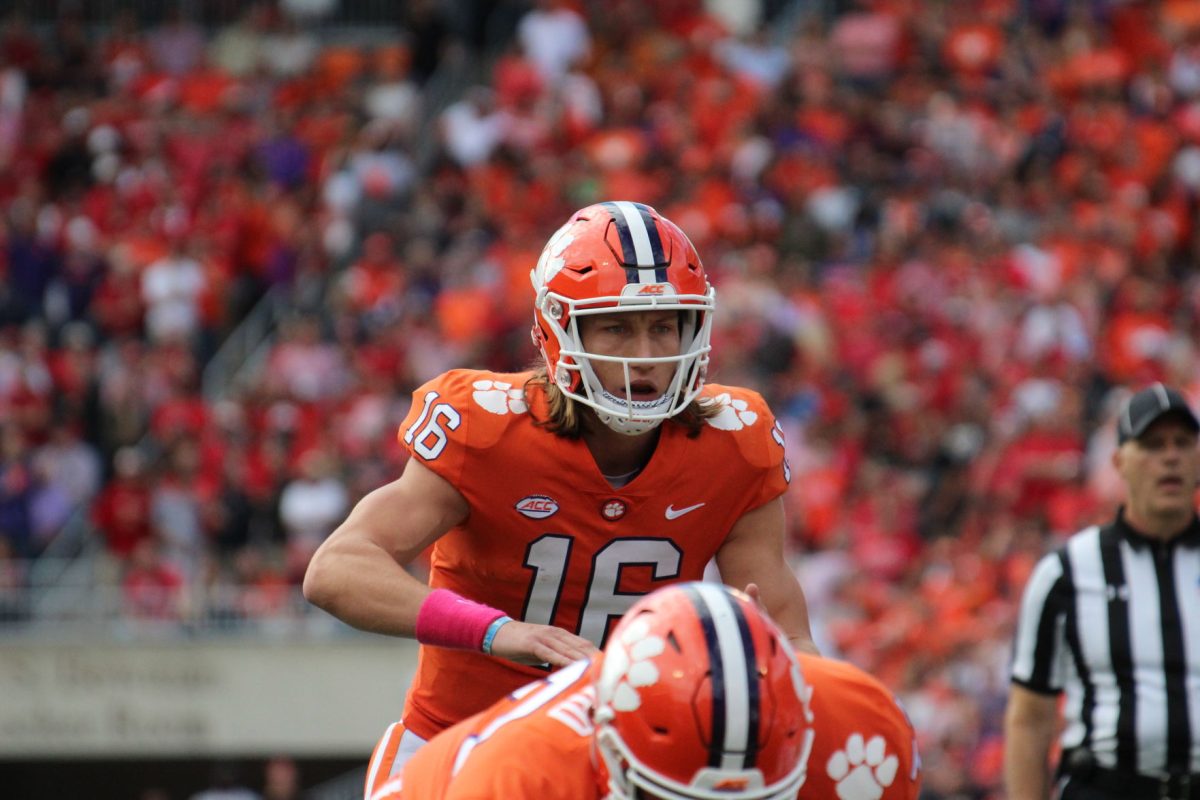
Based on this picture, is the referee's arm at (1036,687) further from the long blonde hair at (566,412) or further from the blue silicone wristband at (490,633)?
the blue silicone wristband at (490,633)

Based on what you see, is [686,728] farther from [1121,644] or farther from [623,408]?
[1121,644]

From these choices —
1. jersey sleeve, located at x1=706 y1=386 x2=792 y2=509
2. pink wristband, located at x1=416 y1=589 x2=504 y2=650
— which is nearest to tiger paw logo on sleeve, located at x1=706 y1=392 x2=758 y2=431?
jersey sleeve, located at x1=706 y1=386 x2=792 y2=509

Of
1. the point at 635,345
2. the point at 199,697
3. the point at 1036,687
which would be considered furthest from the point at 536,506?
the point at 199,697

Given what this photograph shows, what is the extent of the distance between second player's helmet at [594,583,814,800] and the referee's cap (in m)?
2.65

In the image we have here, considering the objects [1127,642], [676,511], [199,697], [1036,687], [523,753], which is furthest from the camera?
[199,697]

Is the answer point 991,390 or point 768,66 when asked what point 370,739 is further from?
point 768,66

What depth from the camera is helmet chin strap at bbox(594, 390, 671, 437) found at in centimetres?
411

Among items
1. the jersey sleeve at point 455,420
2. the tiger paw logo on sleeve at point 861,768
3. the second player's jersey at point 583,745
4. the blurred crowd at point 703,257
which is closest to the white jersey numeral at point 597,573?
the jersey sleeve at point 455,420

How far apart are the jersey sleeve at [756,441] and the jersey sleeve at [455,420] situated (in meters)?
0.46

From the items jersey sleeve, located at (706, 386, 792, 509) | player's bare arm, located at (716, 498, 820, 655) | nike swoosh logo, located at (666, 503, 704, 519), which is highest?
jersey sleeve, located at (706, 386, 792, 509)

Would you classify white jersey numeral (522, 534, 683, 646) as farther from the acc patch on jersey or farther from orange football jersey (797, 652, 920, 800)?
orange football jersey (797, 652, 920, 800)

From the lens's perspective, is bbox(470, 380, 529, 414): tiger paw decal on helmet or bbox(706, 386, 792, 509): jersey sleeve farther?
bbox(706, 386, 792, 509): jersey sleeve

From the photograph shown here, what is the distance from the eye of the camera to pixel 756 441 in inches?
173

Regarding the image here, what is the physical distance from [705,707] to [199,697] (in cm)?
1054
